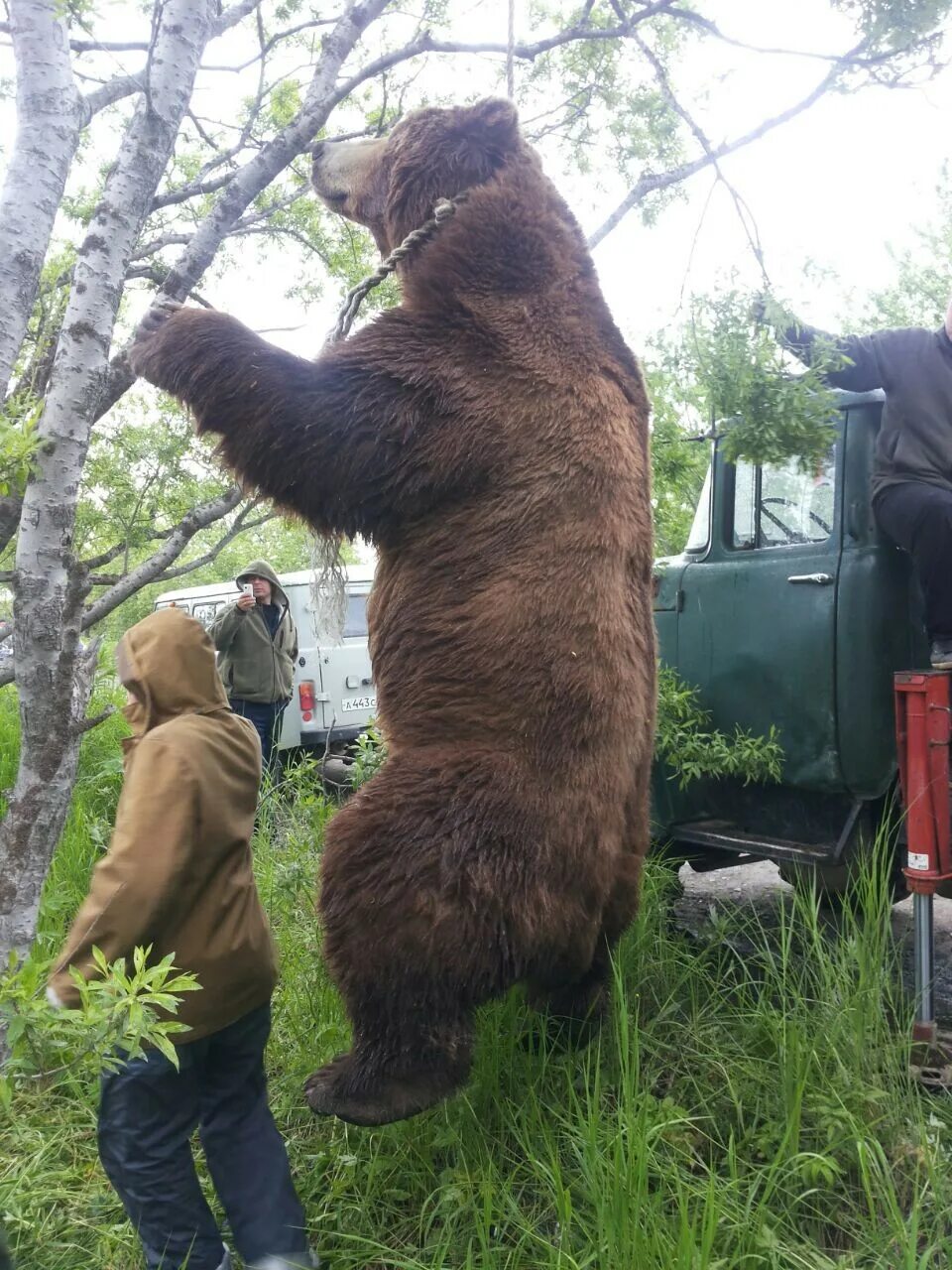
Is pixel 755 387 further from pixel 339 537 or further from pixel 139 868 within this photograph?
pixel 139 868

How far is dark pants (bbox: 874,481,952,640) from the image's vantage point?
147 inches

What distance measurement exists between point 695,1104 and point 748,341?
222 cm

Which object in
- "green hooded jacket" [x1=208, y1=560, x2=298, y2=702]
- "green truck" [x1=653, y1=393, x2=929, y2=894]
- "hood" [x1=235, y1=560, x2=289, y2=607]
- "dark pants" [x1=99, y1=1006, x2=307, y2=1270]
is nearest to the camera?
"dark pants" [x1=99, y1=1006, x2=307, y2=1270]

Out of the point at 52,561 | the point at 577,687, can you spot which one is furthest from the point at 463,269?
the point at 52,561

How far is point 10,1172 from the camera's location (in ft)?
9.78

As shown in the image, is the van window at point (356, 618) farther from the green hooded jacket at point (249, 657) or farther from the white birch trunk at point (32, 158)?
the white birch trunk at point (32, 158)

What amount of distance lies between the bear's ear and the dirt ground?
2663mm

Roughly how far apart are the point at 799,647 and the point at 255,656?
4778 mm

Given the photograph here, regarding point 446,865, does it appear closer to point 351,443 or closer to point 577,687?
A: point 577,687

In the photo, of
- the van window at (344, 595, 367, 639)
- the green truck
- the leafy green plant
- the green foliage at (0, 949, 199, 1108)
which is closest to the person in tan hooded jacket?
the green foliage at (0, 949, 199, 1108)

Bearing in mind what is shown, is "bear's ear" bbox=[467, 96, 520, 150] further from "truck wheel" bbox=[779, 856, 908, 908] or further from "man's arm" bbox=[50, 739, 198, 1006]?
"truck wheel" bbox=[779, 856, 908, 908]

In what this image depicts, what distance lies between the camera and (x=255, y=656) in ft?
26.3

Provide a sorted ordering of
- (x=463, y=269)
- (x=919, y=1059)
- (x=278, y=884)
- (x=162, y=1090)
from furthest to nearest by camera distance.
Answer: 1. (x=278, y=884)
2. (x=919, y=1059)
3. (x=463, y=269)
4. (x=162, y=1090)

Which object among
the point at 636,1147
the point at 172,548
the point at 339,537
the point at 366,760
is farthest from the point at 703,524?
the point at 636,1147
